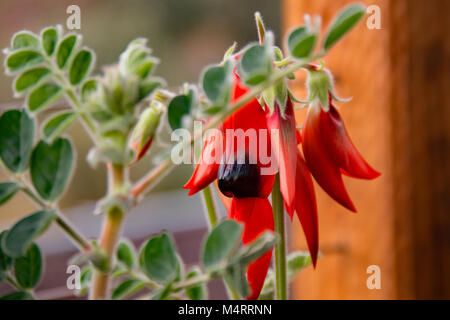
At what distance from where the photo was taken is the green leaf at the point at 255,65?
0.83 ft

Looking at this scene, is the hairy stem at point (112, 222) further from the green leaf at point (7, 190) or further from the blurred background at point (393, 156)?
the blurred background at point (393, 156)

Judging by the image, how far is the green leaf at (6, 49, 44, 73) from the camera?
11.7 inches

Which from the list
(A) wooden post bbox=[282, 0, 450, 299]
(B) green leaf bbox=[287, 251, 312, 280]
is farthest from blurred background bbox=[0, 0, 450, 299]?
(B) green leaf bbox=[287, 251, 312, 280]

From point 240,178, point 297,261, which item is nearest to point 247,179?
point 240,178

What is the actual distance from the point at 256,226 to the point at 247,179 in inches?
0.9

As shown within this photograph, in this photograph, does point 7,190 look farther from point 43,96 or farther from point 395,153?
point 395,153

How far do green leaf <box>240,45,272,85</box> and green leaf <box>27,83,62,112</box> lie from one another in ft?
0.32

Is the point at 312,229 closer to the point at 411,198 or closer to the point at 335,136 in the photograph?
the point at 335,136

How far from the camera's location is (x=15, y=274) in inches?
12.2

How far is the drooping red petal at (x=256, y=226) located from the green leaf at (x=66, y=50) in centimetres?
12

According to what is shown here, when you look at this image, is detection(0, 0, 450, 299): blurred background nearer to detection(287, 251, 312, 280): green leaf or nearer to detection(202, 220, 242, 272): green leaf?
detection(287, 251, 312, 280): green leaf

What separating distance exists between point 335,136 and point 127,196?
13 centimetres
